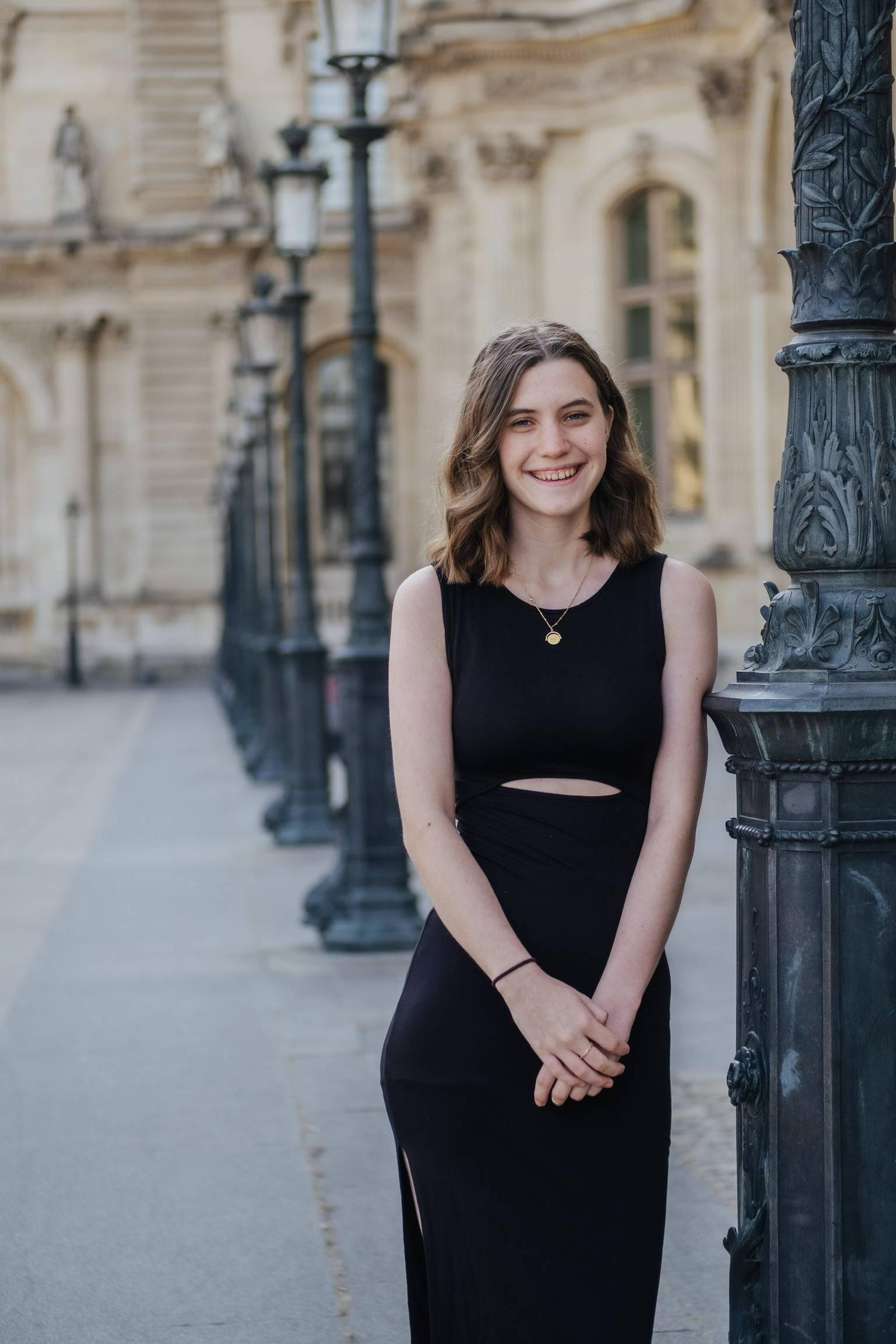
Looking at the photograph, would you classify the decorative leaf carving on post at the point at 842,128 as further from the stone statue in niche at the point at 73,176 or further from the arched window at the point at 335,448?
the stone statue in niche at the point at 73,176

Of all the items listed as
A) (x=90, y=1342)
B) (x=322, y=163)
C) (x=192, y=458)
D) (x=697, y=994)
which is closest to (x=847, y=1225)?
(x=90, y=1342)

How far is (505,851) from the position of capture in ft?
10.6

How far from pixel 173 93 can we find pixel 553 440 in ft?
136

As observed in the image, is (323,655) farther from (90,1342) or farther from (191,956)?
(90,1342)

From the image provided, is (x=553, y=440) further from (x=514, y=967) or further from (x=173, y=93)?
(x=173, y=93)

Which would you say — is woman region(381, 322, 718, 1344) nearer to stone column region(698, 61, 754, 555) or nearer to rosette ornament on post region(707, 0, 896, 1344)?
rosette ornament on post region(707, 0, 896, 1344)

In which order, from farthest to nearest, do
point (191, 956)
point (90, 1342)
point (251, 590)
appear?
point (251, 590), point (191, 956), point (90, 1342)

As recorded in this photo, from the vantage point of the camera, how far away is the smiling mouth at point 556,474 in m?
3.30

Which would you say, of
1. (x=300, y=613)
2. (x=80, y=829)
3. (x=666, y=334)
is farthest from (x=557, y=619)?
(x=666, y=334)

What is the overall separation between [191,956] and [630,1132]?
21.4 ft

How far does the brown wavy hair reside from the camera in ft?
10.8

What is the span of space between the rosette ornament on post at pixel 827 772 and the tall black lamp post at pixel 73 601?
130ft

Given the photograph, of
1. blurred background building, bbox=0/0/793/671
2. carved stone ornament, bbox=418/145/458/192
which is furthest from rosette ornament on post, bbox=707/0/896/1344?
blurred background building, bbox=0/0/793/671

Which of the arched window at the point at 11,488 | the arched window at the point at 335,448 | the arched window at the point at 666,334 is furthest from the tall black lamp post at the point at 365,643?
the arched window at the point at 11,488
